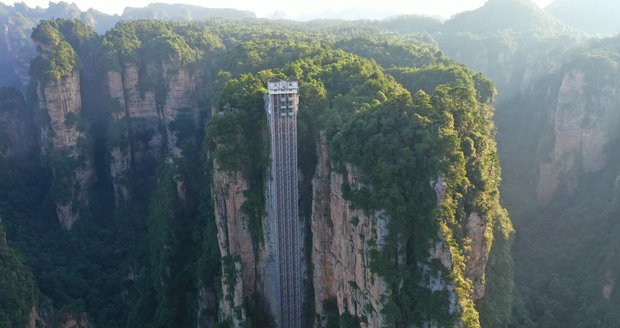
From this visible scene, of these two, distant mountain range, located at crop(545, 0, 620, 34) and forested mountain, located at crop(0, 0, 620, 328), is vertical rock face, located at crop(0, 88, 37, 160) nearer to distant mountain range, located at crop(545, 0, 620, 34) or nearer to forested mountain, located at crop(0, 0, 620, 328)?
forested mountain, located at crop(0, 0, 620, 328)

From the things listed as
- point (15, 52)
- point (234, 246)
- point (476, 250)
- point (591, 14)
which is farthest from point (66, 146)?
point (591, 14)

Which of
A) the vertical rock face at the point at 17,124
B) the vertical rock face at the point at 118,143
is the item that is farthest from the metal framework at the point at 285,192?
the vertical rock face at the point at 17,124

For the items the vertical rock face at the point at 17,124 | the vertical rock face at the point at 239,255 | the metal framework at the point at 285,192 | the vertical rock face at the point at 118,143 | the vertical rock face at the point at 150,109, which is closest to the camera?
the metal framework at the point at 285,192

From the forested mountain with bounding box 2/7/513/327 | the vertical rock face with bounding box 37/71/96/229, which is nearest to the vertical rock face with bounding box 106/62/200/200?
the forested mountain with bounding box 2/7/513/327

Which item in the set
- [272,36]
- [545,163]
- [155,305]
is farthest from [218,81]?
[545,163]

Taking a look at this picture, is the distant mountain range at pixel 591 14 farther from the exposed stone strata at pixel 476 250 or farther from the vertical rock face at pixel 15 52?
the vertical rock face at pixel 15 52
